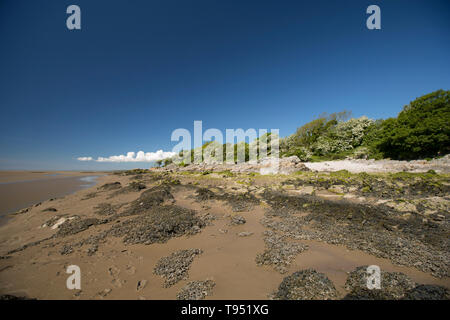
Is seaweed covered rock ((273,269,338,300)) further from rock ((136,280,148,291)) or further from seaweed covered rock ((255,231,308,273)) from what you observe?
rock ((136,280,148,291))

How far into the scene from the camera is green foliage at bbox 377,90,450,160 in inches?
772

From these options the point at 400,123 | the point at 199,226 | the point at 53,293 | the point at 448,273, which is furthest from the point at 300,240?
the point at 400,123

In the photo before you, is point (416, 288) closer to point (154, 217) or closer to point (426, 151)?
point (154, 217)

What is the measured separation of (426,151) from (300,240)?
30.9 metres

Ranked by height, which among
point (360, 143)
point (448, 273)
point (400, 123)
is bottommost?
point (448, 273)

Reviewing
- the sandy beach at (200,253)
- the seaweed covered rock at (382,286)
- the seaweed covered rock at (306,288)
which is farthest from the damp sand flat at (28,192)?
the seaweed covered rock at (382,286)

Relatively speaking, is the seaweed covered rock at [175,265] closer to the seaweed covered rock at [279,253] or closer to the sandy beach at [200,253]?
the sandy beach at [200,253]

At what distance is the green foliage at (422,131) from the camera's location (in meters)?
19.6

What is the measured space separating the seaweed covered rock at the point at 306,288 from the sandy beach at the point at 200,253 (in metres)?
0.07

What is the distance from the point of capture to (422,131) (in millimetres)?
20188

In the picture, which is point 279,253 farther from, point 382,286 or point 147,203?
point 147,203

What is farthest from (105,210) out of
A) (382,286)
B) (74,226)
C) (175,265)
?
(382,286)

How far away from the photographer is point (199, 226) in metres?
6.70

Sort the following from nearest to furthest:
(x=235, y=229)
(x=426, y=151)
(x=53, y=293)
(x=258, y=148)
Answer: (x=53, y=293), (x=235, y=229), (x=426, y=151), (x=258, y=148)
